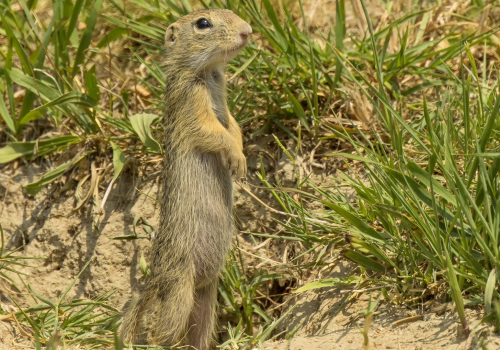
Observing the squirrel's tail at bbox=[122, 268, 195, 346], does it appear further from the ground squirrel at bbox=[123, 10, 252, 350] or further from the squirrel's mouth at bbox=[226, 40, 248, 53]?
the squirrel's mouth at bbox=[226, 40, 248, 53]

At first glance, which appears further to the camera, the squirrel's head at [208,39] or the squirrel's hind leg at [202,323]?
the squirrel's hind leg at [202,323]

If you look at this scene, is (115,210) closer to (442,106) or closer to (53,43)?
(53,43)

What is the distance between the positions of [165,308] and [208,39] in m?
1.85

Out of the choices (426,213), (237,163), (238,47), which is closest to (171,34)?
(238,47)

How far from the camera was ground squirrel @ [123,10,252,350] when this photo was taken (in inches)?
175

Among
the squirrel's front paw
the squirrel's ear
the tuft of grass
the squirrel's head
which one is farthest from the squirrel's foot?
the squirrel's ear

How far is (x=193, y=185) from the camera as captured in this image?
4.49 m

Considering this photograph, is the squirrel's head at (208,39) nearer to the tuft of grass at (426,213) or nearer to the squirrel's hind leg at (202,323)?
the tuft of grass at (426,213)

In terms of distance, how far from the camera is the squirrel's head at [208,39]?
174 inches

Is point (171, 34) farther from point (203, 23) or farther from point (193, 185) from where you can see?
point (193, 185)

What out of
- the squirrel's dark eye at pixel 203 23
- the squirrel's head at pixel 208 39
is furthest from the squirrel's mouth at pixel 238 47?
the squirrel's dark eye at pixel 203 23

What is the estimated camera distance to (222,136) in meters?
4.46

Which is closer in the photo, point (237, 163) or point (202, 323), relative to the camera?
point (237, 163)

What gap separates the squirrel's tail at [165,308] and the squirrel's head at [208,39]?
146cm
